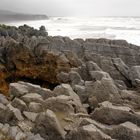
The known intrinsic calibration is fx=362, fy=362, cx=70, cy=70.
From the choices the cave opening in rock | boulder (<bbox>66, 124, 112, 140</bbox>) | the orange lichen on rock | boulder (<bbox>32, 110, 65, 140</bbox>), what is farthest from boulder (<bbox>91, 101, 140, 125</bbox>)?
the cave opening in rock

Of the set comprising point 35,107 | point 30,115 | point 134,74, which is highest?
point 134,74

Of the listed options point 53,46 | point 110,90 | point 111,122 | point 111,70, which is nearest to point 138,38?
point 53,46

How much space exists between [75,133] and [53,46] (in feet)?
53.9

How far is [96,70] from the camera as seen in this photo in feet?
73.5

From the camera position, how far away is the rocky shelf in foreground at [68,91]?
1305 cm

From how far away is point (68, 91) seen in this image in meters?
17.3

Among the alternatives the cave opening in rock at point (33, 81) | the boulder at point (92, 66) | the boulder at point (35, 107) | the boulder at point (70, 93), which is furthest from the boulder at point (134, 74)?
the boulder at point (35, 107)

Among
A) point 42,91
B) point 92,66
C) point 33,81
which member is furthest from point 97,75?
point 33,81

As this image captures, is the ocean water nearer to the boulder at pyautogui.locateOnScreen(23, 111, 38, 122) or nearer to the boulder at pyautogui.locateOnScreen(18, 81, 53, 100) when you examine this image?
the boulder at pyautogui.locateOnScreen(18, 81, 53, 100)

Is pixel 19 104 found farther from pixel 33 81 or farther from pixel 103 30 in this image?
pixel 103 30

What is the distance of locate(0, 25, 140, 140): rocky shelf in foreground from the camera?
42.8ft

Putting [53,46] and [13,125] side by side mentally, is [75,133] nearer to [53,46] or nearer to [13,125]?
[13,125]

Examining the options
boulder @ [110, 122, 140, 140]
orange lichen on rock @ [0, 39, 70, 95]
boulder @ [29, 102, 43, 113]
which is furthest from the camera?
orange lichen on rock @ [0, 39, 70, 95]

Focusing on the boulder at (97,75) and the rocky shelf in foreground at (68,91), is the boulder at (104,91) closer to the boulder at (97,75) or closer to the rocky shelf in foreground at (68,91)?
the rocky shelf in foreground at (68,91)
